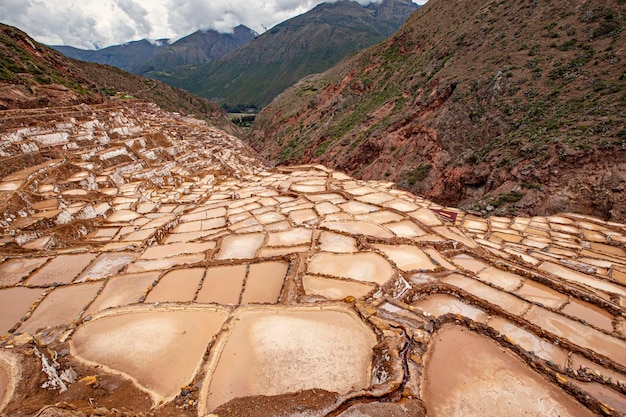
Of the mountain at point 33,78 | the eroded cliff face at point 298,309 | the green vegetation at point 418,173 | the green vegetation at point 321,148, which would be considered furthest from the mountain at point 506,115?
the mountain at point 33,78

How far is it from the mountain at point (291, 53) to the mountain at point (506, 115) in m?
118

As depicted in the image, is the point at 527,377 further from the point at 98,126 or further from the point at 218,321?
the point at 98,126

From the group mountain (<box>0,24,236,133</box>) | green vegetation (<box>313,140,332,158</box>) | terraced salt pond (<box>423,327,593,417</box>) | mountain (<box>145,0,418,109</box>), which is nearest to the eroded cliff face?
terraced salt pond (<box>423,327,593,417</box>)

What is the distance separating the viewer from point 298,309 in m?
4.52

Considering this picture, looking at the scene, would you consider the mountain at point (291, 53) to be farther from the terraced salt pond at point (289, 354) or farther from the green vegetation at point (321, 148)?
the terraced salt pond at point (289, 354)

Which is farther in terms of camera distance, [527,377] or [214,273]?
[214,273]

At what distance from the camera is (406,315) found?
4.47m

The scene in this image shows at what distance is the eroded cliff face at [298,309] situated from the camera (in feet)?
10.6

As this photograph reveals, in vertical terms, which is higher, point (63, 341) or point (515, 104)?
point (515, 104)

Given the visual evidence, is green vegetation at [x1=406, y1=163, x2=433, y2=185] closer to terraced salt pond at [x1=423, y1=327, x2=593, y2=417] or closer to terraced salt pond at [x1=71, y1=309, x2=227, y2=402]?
terraced salt pond at [x1=423, y1=327, x2=593, y2=417]

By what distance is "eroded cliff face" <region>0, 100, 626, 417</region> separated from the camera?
3.23 metres

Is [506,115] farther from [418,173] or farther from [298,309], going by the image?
[298,309]

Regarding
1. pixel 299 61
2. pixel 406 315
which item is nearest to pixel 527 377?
pixel 406 315

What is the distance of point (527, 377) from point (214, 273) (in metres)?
5.53
